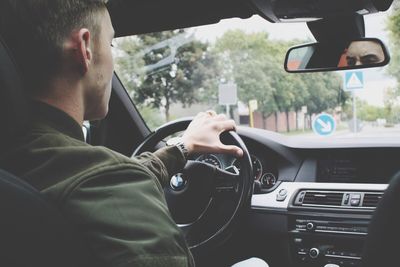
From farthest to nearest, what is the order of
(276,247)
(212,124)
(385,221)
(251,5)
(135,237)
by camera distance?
(276,247) < (251,5) < (212,124) < (385,221) < (135,237)

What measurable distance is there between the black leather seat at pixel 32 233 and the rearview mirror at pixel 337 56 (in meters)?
2.05

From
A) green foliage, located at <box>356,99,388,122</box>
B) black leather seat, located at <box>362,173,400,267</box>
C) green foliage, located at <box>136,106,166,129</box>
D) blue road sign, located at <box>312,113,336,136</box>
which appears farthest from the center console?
black leather seat, located at <box>362,173,400,267</box>

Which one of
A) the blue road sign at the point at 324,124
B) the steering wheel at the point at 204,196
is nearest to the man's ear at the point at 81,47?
the steering wheel at the point at 204,196

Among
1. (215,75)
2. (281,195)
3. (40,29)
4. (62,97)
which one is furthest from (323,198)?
(40,29)

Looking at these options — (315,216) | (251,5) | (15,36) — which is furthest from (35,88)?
(315,216)

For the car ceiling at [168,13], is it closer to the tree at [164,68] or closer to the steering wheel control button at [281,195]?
the tree at [164,68]

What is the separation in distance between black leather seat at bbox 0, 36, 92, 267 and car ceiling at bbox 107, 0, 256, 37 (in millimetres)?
1897

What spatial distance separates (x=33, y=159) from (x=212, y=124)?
112 cm

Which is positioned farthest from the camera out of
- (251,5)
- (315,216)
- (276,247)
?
(276,247)

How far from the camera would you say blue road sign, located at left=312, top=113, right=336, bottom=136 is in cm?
381

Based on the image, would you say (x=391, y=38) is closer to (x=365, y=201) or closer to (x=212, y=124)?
(x=365, y=201)

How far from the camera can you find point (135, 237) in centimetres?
117

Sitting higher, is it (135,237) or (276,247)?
(135,237)

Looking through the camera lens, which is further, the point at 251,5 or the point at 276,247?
the point at 276,247
